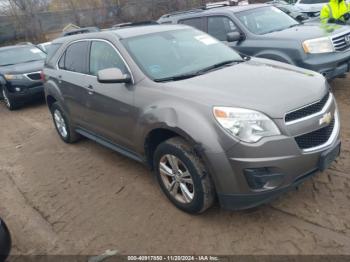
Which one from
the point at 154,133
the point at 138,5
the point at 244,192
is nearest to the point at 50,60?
the point at 154,133

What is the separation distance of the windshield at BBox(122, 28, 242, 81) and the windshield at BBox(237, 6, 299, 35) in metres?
2.68

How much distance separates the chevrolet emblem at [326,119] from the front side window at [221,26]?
402 cm

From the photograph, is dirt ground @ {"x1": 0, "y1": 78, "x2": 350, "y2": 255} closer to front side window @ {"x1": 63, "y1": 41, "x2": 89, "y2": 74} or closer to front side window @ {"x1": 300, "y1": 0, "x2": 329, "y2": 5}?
front side window @ {"x1": 63, "y1": 41, "x2": 89, "y2": 74}

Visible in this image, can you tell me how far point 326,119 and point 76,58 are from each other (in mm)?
3387

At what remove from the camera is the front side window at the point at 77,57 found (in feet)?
15.6

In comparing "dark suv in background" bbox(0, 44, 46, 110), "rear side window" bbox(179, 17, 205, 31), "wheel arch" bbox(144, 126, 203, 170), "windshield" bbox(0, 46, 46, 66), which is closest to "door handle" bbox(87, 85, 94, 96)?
"wheel arch" bbox(144, 126, 203, 170)

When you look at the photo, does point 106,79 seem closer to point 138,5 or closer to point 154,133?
point 154,133

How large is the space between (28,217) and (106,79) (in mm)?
1776

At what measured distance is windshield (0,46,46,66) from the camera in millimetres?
9938

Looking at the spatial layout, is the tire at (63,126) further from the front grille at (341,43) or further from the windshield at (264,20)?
the front grille at (341,43)

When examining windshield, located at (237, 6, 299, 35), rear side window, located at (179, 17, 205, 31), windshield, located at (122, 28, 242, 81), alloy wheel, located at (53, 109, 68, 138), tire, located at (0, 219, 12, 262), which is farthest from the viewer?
rear side window, located at (179, 17, 205, 31)

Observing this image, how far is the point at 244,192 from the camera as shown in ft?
9.77

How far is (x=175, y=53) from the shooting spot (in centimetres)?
403

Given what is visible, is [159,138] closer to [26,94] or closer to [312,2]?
[26,94]
